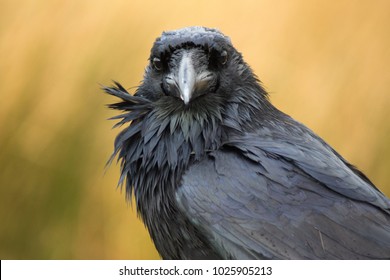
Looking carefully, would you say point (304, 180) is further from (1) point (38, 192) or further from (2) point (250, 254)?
(1) point (38, 192)

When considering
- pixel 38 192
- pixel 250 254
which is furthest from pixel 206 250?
pixel 38 192

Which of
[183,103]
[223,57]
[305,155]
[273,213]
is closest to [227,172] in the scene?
[273,213]

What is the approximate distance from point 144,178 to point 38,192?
223 centimetres

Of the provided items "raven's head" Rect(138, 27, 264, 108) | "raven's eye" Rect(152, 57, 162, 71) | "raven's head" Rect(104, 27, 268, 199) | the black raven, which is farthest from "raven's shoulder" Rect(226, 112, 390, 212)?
"raven's eye" Rect(152, 57, 162, 71)

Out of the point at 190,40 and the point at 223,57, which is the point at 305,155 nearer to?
the point at 223,57

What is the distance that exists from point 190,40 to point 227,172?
2.27ft

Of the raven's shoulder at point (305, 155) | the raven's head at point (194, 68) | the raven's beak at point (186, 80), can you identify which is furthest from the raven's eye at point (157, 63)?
the raven's shoulder at point (305, 155)

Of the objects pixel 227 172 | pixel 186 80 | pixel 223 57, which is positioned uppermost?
pixel 223 57

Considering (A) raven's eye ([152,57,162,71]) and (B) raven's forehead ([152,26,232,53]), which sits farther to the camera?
(A) raven's eye ([152,57,162,71])

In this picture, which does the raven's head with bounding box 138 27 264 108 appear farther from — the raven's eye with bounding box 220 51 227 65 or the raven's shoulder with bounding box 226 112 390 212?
the raven's shoulder with bounding box 226 112 390 212

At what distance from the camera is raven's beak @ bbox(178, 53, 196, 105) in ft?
13.1

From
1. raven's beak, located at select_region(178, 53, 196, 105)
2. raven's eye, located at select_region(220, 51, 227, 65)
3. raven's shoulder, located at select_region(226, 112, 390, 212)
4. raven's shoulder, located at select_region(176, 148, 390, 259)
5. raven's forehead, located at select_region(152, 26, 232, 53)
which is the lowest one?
raven's shoulder, located at select_region(176, 148, 390, 259)

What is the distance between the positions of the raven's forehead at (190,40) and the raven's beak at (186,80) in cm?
12

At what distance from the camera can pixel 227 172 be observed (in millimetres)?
3904
